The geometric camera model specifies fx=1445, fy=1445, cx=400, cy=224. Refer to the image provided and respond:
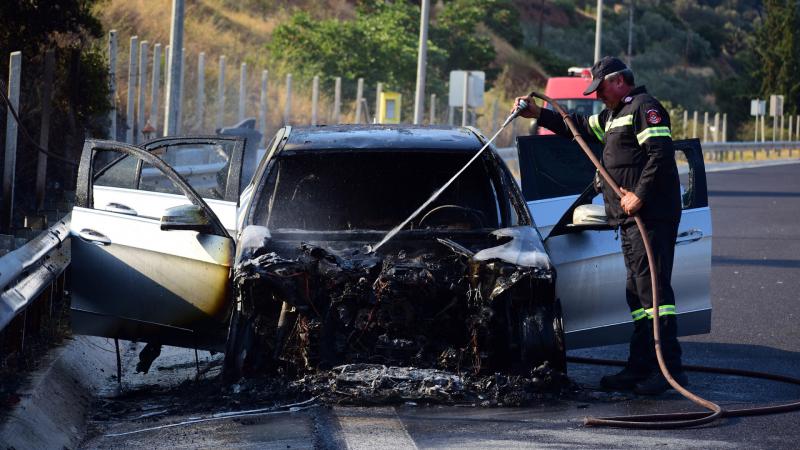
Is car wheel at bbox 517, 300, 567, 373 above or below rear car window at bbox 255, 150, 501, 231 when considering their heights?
below

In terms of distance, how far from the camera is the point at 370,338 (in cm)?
709

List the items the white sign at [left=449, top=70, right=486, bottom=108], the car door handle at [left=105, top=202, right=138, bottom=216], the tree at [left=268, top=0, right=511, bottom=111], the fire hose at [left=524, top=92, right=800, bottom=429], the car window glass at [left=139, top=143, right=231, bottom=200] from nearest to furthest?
the fire hose at [left=524, top=92, right=800, bottom=429] → the car door handle at [left=105, top=202, right=138, bottom=216] → the car window glass at [left=139, top=143, right=231, bottom=200] → the white sign at [left=449, top=70, right=486, bottom=108] → the tree at [left=268, top=0, right=511, bottom=111]

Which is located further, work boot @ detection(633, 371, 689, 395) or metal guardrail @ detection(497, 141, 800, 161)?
metal guardrail @ detection(497, 141, 800, 161)

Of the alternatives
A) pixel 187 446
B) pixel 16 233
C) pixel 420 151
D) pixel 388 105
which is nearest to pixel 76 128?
pixel 16 233

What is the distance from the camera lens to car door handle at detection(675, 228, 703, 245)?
827 centimetres

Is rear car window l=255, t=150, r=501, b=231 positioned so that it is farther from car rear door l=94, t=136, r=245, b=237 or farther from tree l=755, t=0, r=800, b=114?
tree l=755, t=0, r=800, b=114

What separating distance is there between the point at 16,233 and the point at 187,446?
686 cm

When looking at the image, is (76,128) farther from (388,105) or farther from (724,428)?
(388,105)

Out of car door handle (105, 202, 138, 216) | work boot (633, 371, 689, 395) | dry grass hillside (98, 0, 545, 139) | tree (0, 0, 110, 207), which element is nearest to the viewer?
work boot (633, 371, 689, 395)

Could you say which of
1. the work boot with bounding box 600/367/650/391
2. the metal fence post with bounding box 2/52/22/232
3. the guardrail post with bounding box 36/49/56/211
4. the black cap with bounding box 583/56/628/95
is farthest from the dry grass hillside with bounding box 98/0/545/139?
the work boot with bounding box 600/367/650/391

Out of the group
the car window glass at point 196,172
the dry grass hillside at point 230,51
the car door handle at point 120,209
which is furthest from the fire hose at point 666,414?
the dry grass hillside at point 230,51

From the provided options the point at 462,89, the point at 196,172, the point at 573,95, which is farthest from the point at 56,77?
the point at 462,89

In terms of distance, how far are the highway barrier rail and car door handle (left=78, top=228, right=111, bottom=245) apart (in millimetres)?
224

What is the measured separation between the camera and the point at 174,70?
18.5 meters
